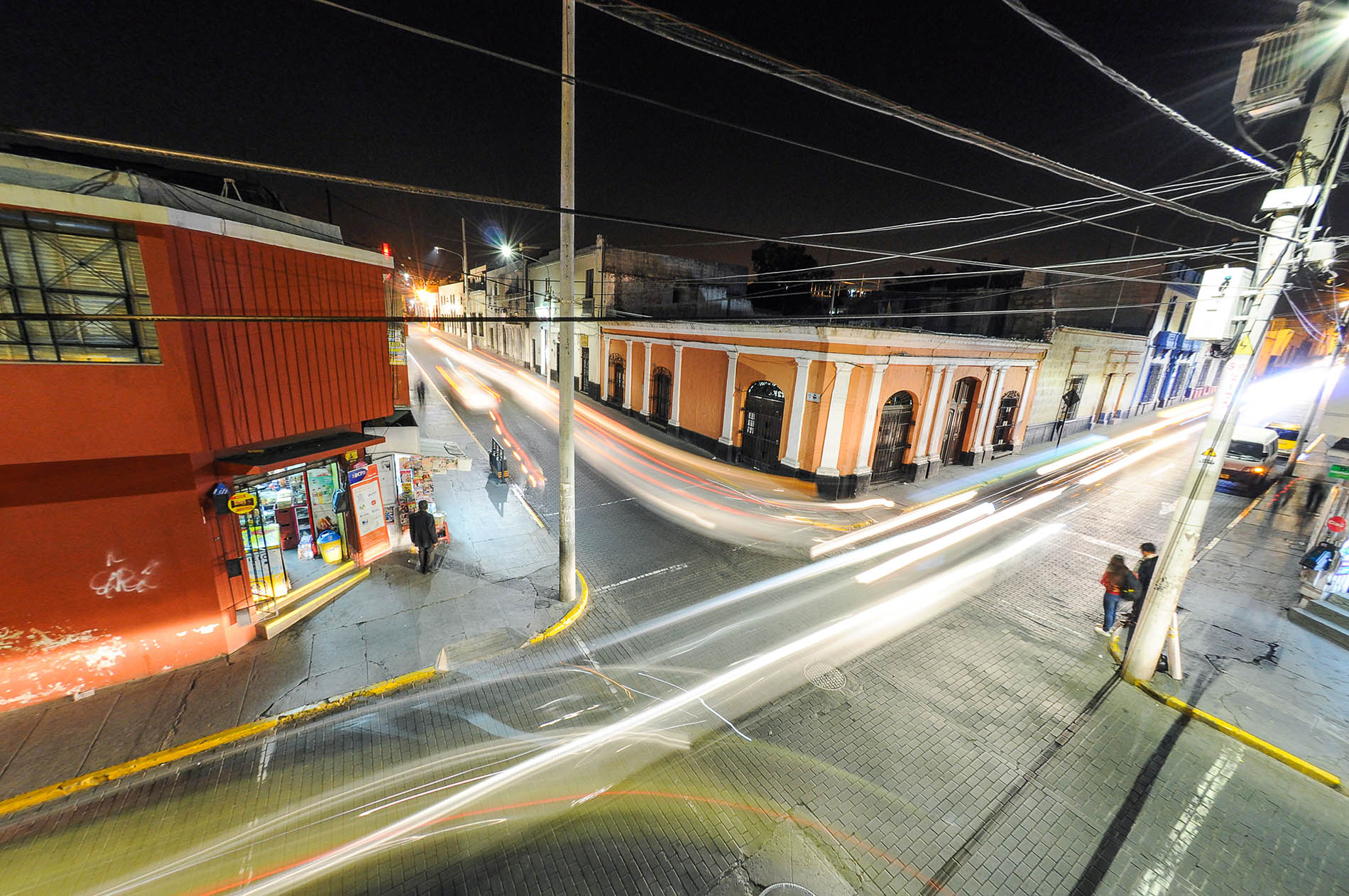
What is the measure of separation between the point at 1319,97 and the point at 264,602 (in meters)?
16.2

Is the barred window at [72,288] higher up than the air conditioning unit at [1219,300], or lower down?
lower down

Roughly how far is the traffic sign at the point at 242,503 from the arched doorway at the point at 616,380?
20.3 metres

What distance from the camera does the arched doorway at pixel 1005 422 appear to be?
67.1ft

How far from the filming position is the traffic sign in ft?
22.6

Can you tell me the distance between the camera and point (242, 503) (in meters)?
6.92

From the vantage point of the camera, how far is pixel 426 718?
6160 millimetres

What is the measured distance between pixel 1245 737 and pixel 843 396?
10147 mm

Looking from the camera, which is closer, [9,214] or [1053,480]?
[9,214]

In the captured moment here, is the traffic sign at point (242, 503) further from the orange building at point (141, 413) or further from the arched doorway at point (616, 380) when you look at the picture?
the arched doorway at point (616, 380)

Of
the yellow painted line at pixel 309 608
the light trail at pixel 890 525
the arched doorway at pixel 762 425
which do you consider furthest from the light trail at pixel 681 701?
the arched doorway at pixel 762 425

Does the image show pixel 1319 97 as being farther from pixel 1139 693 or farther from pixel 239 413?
pixel 239 413

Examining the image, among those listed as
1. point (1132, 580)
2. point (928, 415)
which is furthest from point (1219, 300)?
point (928, 415)

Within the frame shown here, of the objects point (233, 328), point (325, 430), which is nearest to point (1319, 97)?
point (233, 328)

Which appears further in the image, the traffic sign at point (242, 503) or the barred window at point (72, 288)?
the traffic sign at point (242, 503)
